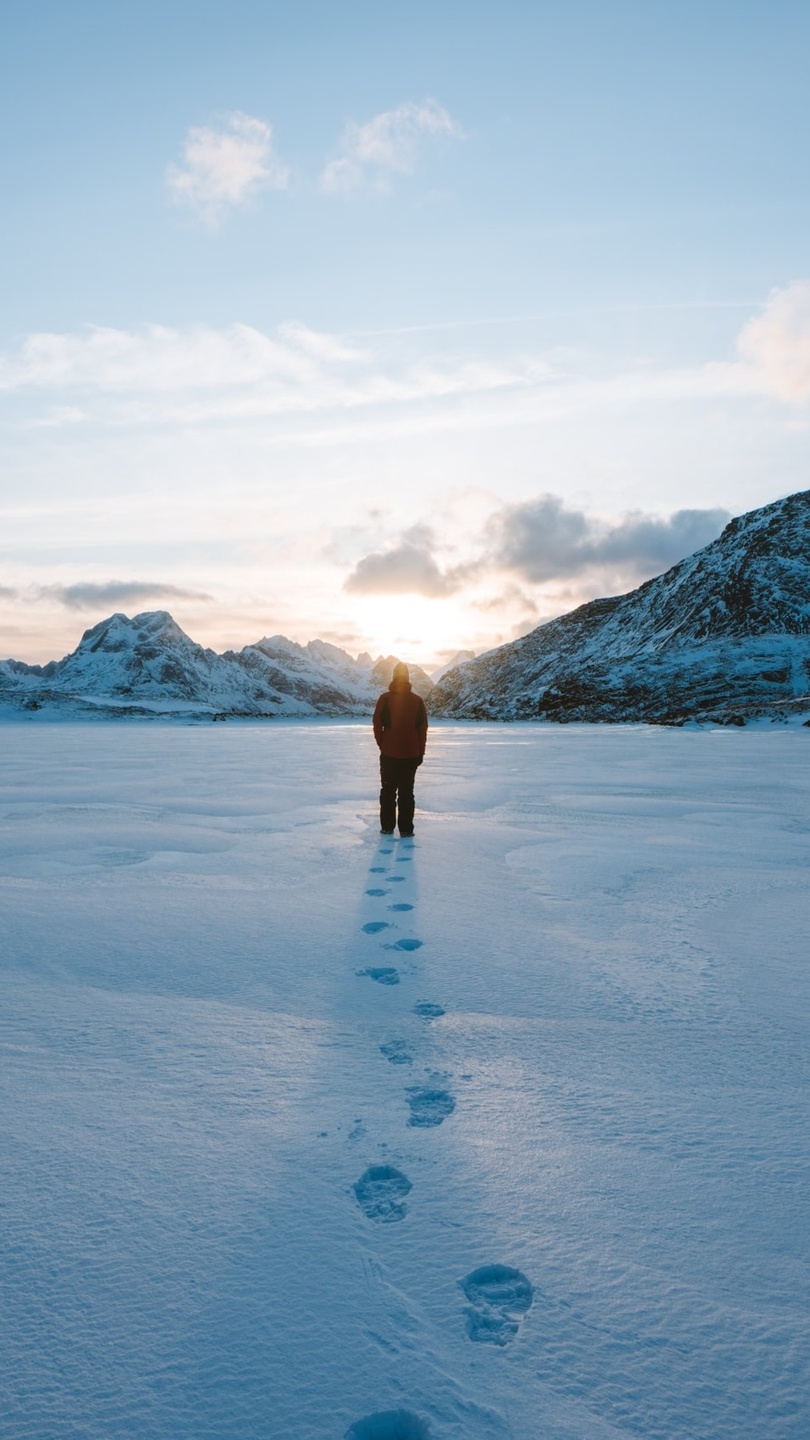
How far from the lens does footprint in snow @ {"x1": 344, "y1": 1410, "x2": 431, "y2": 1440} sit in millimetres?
1609

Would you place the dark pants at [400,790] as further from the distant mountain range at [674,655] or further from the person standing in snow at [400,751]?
the distant mountain range at [674,655]

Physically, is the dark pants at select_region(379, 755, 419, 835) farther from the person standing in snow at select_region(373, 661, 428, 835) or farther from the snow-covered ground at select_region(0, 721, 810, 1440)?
the snow-covered ground at select_region(0, 721, 810, 1440)

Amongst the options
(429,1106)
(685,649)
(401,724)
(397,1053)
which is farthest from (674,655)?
(429,1106)

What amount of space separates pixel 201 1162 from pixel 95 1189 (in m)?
0.32

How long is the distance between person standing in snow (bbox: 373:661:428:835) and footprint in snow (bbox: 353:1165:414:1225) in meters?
6.52

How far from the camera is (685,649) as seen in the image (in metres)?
94.2

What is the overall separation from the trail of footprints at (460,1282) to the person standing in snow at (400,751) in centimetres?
527

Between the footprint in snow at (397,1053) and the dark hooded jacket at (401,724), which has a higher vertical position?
the dark hooded jacket at (401,724)

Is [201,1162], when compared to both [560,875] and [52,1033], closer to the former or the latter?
[52,1033]

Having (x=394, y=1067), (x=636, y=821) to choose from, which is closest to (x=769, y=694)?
(x=636, y=821)

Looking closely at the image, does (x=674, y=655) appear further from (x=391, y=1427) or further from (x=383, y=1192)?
(x=391, y=1427)

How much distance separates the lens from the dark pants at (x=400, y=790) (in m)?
9.00

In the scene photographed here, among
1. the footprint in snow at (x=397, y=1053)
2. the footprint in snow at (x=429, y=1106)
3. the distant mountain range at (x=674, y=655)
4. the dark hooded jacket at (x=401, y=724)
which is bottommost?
the footprint in snow at (x=429, y=1106)

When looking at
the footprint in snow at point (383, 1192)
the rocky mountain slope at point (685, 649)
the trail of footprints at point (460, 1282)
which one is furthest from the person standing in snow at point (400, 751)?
the rocky mountain slope at point (685, 649)
